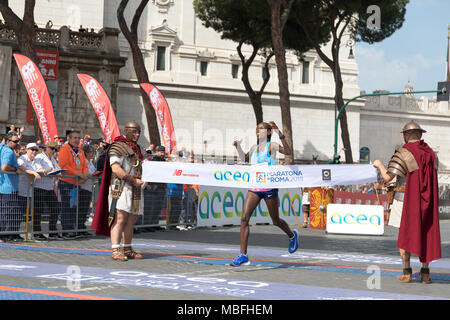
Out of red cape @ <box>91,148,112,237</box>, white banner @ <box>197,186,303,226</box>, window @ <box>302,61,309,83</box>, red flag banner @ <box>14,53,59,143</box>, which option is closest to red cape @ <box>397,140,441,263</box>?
red cape @ <box>91,148,112,237</box>

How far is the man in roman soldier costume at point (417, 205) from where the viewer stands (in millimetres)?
9023

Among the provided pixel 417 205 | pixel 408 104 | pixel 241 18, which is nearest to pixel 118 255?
pixel 417 205

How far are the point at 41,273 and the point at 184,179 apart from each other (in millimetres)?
4095

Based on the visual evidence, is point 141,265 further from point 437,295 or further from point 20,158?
point 20,158

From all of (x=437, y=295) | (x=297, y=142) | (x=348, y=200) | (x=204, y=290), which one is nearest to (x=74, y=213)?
(x=204, y=290)

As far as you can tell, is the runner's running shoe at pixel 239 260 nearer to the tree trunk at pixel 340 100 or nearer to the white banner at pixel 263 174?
the white banner at pixel 263 174

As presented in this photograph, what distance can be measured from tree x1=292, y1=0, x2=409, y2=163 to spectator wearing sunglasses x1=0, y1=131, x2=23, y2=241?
24.4 meters

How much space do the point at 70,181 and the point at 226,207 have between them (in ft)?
22.6

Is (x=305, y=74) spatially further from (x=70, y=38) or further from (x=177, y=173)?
(x=177, y=173)

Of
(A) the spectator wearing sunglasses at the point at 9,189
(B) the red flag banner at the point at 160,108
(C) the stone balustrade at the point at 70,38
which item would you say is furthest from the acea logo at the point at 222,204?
(C) the stone balustrade at the point at 70,38

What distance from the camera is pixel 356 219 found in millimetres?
20062

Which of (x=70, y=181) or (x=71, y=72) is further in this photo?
(x=71, y=72)

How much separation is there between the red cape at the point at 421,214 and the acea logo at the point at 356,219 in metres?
10.7

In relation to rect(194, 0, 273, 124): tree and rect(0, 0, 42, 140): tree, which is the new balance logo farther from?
rect(194, 0, 273, 124): tree
